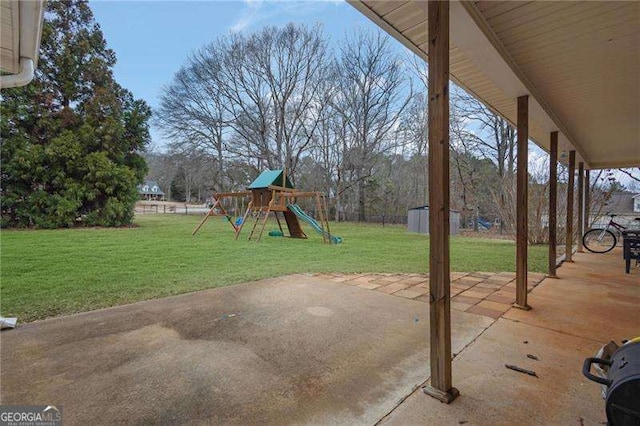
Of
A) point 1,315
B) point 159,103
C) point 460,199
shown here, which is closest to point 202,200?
point 159,103

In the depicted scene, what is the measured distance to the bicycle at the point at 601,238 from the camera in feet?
22.6

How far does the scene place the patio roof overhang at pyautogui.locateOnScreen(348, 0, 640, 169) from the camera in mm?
1835

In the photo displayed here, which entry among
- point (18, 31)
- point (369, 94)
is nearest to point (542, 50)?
point (18, 31)

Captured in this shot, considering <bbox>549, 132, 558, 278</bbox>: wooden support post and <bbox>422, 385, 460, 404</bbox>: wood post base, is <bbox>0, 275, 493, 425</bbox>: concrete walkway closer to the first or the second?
<bbox>422, 385, 460, 404</bbox>: wood post base

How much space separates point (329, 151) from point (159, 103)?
10580mm

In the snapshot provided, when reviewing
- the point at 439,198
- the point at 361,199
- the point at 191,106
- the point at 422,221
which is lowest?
the point at 422,221

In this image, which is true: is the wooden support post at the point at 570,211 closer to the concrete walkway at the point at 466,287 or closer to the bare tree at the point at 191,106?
the concrete walkway at the point at 466,287

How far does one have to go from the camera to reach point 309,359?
1.97 m

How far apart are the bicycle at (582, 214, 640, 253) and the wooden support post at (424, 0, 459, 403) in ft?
24.4

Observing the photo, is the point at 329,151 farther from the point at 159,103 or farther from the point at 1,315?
the point at 1,315

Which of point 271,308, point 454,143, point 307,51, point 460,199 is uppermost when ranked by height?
point 307,51

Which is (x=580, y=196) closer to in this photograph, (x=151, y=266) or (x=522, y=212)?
(x=522, y=212)

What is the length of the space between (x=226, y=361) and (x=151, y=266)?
3550 mm

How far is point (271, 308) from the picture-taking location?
2938 mm
